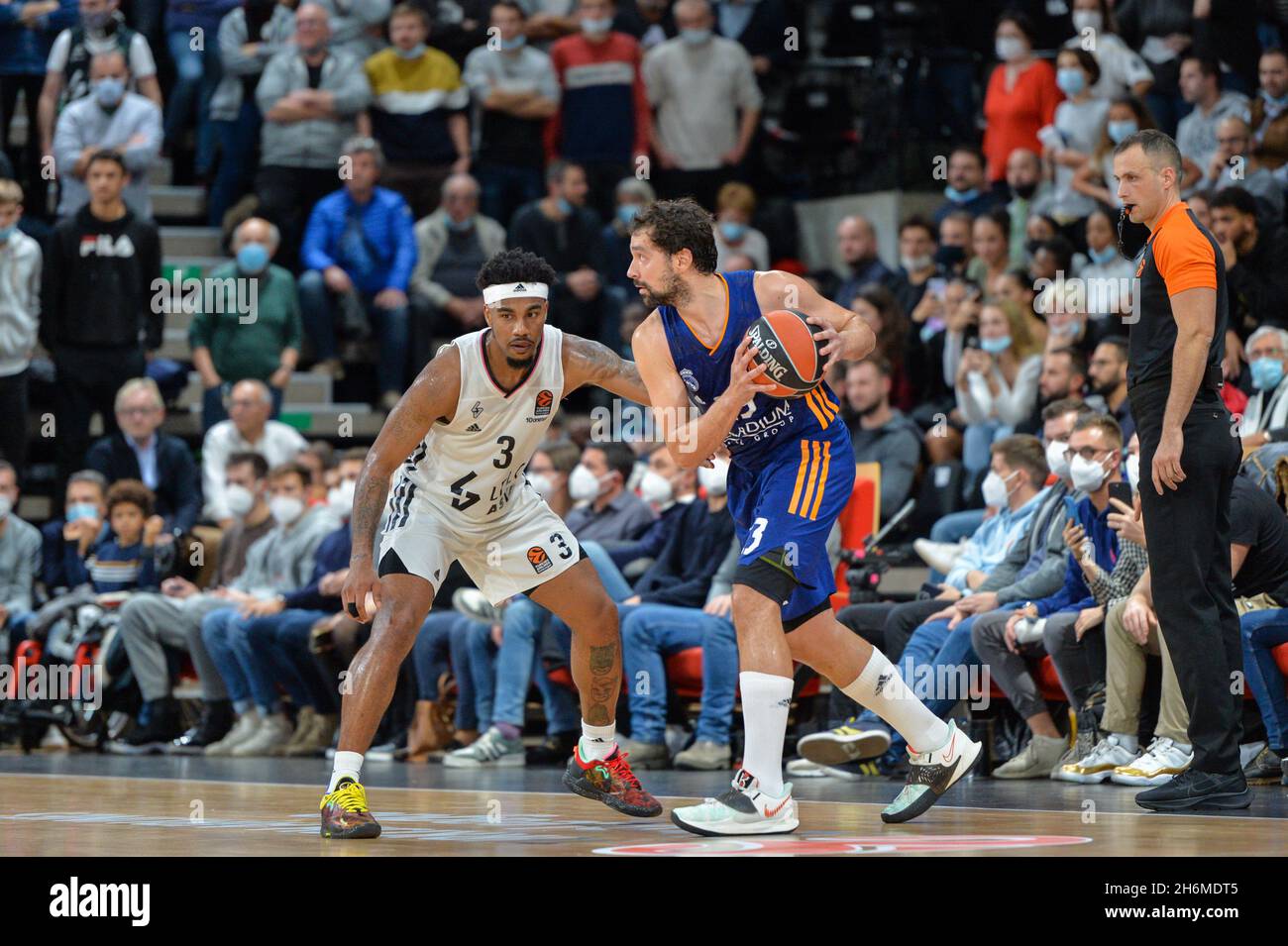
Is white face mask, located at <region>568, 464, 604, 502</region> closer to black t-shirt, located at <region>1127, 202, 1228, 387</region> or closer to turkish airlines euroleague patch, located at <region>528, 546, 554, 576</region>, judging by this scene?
turkish airlines euroleague patch, located at <region>528, 546, 554, 576</region>

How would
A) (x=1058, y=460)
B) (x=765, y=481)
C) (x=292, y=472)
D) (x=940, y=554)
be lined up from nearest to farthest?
1. (x=765, y=481)
2. (x=1058, y=460)
3. (x=940, y=554)
4. (x=292, y=472)

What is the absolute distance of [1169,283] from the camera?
20.5 feet

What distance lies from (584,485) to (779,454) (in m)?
4.47

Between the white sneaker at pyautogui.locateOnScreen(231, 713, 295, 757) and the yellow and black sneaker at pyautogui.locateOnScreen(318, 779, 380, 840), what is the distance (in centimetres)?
524

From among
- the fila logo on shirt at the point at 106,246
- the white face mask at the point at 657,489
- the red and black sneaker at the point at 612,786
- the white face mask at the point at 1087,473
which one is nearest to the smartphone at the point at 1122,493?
the white face mask at the point at 1087,473

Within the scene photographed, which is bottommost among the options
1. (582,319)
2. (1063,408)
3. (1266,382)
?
(1063,408)

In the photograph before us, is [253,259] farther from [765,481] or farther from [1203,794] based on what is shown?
[1203,794]

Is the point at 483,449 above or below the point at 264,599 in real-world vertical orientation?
above

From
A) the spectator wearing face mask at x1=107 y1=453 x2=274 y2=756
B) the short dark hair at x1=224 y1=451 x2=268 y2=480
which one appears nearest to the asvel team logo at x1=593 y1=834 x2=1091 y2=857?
the spectator wearing face mask at x1=107 y1=453 x2=274 y2=756

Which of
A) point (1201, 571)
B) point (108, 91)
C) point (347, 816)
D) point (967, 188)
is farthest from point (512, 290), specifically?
point (108, 91)

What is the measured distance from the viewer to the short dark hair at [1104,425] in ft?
26.6

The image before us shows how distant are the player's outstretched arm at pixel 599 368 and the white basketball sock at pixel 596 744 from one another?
113 centimetres

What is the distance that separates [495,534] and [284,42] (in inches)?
330

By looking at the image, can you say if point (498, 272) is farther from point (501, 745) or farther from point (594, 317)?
point (594, 317)
